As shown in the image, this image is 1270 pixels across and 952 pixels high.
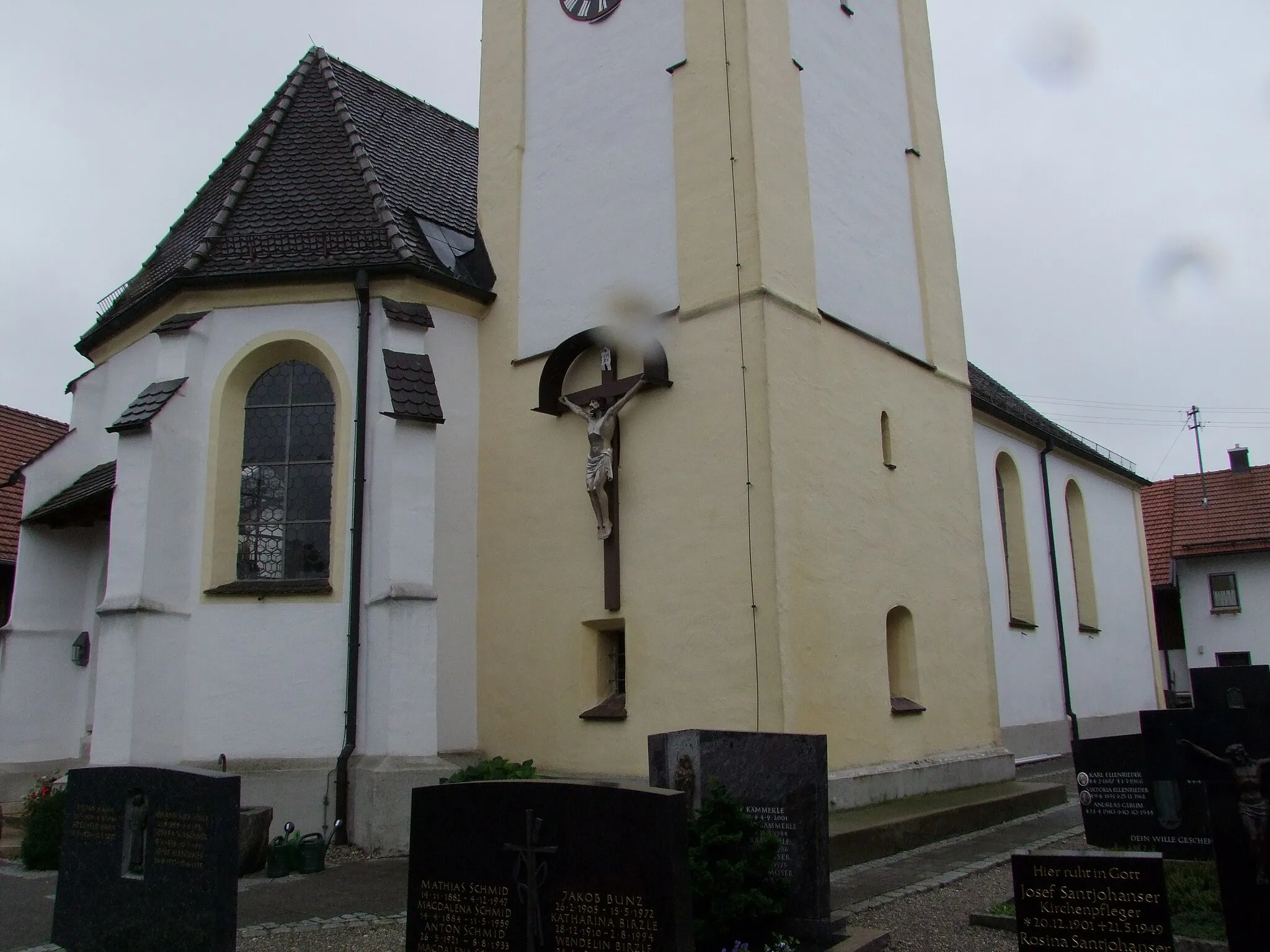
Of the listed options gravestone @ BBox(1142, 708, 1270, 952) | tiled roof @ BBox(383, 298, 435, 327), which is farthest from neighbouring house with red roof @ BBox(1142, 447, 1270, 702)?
gravestone @ BBox(1142, 708, 1270, 952)

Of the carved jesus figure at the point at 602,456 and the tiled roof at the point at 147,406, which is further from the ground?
the tiled roof at the point at 147,406

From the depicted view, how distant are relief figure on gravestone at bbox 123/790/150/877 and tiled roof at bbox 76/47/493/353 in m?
7.26

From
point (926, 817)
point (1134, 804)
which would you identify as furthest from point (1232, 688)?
point (926, 817)

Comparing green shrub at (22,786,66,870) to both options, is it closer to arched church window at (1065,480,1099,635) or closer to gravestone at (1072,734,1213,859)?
gravestone at (1072,734,1213,859)

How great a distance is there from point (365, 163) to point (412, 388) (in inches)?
153

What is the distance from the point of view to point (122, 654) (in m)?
10.9

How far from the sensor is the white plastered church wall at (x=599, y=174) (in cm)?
1211

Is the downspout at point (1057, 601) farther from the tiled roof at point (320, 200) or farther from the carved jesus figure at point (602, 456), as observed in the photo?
the tiled roof at point (320, 200)

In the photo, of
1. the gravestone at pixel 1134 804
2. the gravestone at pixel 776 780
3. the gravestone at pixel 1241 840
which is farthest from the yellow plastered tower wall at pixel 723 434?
the gravestone at pixel 1241 840

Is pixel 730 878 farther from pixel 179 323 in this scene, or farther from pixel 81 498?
pixel 81 498

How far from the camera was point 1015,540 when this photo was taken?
17922 mm

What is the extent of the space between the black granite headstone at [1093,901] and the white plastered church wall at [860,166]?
7737 millimetres

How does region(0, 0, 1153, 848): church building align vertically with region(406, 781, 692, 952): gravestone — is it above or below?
above

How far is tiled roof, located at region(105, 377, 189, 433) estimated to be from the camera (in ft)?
37.3
